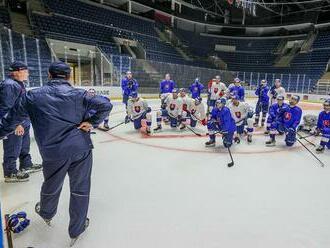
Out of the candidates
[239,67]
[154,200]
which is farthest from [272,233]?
[239,67]

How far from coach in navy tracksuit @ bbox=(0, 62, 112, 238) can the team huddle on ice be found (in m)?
3.39

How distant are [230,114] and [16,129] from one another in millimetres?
3566

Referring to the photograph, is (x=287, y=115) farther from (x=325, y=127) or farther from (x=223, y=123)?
(x=223, y=123)

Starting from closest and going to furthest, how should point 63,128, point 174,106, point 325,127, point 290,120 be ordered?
point 63,128, point 325,127, point 290,120, point 174,106

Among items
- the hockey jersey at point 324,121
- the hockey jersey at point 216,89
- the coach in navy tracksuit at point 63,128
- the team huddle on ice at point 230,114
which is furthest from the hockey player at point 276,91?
the coach in navy tracksuit at point 63,128

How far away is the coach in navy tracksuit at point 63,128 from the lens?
6.15 ft

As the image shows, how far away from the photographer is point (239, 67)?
25.3m

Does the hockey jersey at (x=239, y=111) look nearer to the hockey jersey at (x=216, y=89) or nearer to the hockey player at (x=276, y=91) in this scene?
the hockey player at (x=276, y=91)

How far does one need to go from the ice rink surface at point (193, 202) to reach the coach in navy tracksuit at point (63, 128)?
378 mm

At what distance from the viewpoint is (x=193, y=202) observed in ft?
9.34

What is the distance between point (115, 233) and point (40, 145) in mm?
938

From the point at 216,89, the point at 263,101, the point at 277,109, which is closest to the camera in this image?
the point at 277,109

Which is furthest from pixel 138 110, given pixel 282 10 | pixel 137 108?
pixel 282 10

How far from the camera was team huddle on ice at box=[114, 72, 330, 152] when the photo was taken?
16.9 feet
